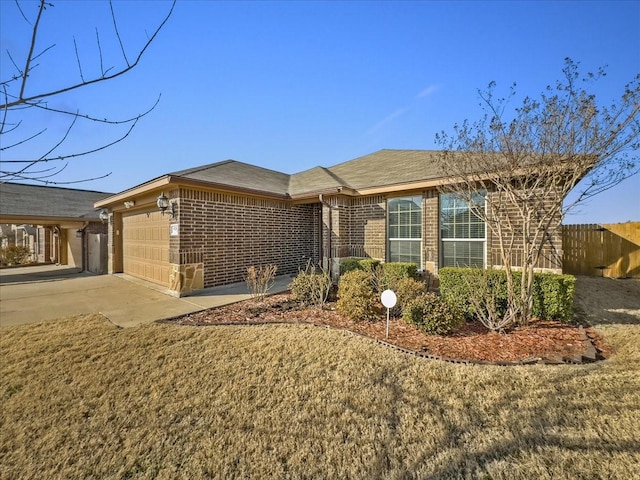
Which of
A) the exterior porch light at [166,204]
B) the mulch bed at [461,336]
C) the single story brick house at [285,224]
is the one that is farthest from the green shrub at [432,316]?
the exterior porch light at [166,204]

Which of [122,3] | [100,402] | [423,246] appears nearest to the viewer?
[122,3]

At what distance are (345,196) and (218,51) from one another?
549 cm

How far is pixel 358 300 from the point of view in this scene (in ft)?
17.9

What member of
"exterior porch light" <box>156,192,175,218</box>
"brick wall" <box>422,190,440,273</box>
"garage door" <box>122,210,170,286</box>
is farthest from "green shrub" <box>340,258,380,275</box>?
"garage door" <box>122,210,170,286</box>

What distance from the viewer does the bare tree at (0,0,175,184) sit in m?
1.44

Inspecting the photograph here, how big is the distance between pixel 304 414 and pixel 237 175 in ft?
30.0

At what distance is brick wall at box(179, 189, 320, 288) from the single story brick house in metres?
0.03

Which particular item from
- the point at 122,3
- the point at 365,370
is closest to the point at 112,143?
the point at 122,3

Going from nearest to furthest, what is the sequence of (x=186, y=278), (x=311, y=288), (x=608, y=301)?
(x=608, y=301), (x=311, y=288), (x=186, y=278)

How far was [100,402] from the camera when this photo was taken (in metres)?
2.97

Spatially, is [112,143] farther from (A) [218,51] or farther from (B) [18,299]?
(B) [18,299]

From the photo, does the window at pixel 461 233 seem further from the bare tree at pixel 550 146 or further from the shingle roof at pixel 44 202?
the shingle roof at pixel 44 202

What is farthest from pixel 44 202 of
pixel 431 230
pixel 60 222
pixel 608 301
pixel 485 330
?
pixel 608 301

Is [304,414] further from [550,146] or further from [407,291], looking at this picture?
[550,146]
